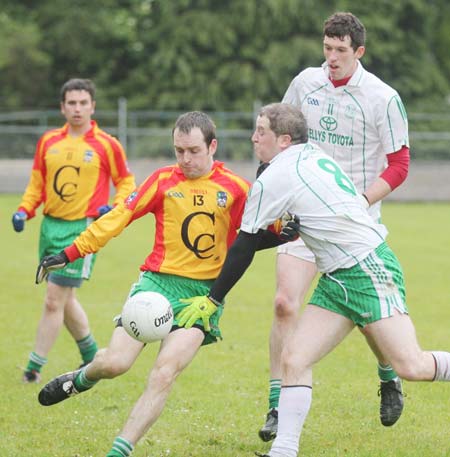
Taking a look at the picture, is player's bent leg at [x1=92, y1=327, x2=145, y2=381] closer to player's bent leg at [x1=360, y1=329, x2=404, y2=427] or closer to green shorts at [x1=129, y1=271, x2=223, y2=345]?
green shorts at [x1=129, y1=271, x2=223, y2=345]

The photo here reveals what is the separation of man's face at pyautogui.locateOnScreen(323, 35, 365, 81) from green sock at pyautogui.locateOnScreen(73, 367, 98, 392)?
245cm

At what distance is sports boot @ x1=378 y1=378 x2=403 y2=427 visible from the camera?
21.2 feet

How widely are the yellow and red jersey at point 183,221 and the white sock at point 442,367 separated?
4.47 ft

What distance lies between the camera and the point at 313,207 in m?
5.42

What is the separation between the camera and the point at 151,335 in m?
5.50

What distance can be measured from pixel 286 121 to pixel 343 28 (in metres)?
1.14

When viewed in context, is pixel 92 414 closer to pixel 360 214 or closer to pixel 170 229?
pixel 170 229

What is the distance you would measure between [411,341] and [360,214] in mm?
727

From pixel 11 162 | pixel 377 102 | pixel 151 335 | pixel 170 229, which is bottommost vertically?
pixel 11 162

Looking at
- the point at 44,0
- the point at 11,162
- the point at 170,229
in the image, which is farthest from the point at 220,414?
the point at 44,0

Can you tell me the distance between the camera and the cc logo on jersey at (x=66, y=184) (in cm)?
811

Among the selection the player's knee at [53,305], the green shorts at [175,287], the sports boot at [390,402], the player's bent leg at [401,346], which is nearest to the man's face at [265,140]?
the green shorts at [175,287]

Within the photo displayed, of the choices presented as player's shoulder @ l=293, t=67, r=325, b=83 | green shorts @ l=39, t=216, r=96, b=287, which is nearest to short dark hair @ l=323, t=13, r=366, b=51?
player's shoulder @ l=293, t=67, r=325, b=83

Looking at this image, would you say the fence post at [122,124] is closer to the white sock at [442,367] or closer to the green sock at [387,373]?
the green sock at [387,373]
